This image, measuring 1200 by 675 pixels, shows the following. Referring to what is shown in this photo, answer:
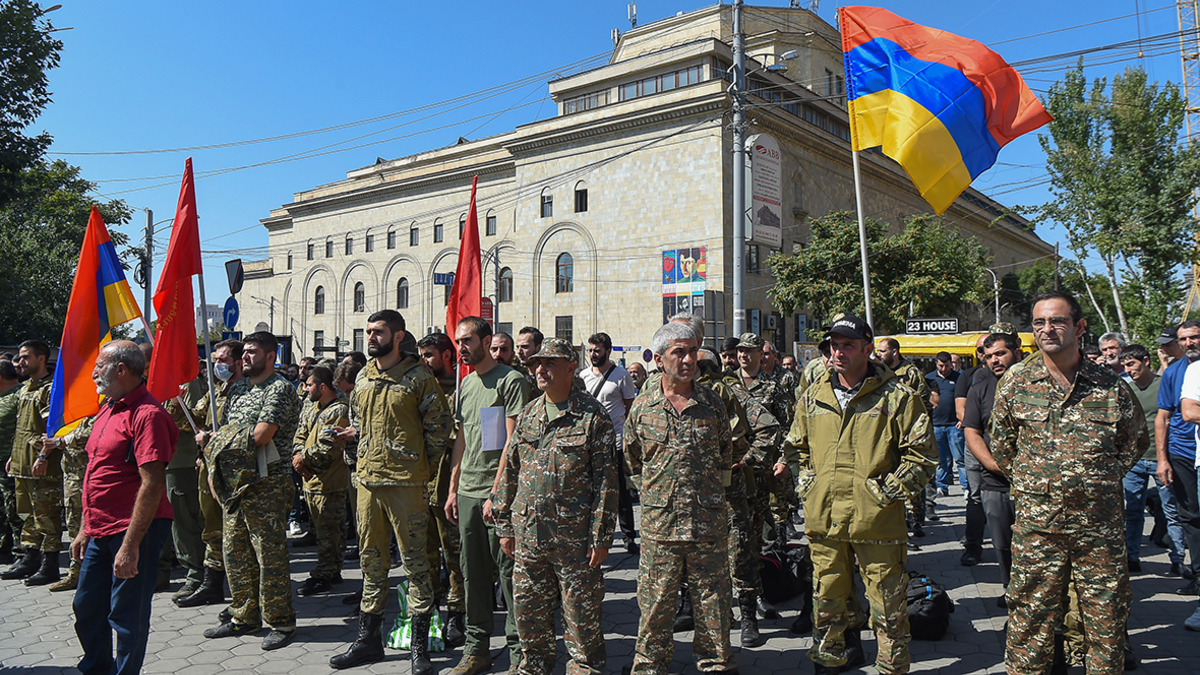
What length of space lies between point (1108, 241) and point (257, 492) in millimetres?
24819

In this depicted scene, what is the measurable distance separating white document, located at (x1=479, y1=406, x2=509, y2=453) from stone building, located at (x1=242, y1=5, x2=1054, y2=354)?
20.4 meters

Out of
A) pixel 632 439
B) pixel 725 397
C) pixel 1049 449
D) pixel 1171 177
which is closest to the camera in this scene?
pixel 1049 449

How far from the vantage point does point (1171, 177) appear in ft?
67.5

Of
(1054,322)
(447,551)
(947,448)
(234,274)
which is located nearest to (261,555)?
(447,551)

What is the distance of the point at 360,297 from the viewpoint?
5194cm

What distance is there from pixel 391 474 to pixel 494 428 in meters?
0.77

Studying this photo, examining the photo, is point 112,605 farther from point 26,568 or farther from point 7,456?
point 7,456

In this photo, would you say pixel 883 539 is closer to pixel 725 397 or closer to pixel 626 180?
pixel 725 397

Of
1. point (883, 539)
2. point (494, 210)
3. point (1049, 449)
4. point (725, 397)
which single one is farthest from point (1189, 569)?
point (494, 210)

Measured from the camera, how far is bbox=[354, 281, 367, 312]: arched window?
169 feet

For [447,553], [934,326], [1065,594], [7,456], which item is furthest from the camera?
[934,326]

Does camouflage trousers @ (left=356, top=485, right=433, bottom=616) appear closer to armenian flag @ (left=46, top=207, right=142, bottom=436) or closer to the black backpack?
armenian flag @ (left=46, top=207, right=142, bottom=436)

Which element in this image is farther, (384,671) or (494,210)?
(494,210)

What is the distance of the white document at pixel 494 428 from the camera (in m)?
4.69
